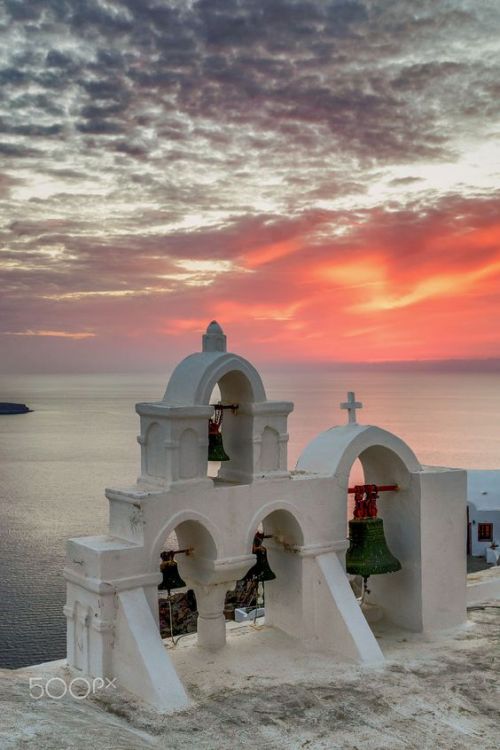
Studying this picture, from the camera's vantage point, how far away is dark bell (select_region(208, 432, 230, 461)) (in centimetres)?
1516

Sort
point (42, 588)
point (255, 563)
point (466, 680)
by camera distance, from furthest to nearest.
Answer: point (42, 588) < point (255, 563) < point (466, 680)

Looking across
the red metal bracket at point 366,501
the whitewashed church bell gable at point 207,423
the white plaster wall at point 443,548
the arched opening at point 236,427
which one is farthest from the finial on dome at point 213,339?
the white plaster wall at point 443,548

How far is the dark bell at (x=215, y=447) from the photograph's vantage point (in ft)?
49.7

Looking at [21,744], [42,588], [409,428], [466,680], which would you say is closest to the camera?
[21,744]

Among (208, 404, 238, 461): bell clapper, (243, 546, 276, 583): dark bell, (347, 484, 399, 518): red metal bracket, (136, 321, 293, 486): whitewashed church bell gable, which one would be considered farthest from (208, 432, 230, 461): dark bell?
(347, 484, 399, 518): red metal bracket

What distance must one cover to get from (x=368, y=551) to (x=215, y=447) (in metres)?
4.13

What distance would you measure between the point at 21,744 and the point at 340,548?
26.2 ft

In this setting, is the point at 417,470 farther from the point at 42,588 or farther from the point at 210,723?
the point at 42,588

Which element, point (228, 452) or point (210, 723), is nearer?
point (210, 723)

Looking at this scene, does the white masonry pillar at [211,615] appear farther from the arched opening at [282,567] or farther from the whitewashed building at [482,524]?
the whitewashed building at [482,524]

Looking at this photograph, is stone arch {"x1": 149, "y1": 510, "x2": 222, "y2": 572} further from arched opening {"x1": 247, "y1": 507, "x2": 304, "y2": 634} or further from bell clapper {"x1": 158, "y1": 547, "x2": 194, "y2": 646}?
arched opening {"x1": 247, "y1": 507, "x2": 304, "y2": 634}

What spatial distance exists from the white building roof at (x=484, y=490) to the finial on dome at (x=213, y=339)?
23.5 metres

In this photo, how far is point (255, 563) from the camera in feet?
51.1

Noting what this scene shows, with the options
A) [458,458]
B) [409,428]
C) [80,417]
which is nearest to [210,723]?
[458,458]
